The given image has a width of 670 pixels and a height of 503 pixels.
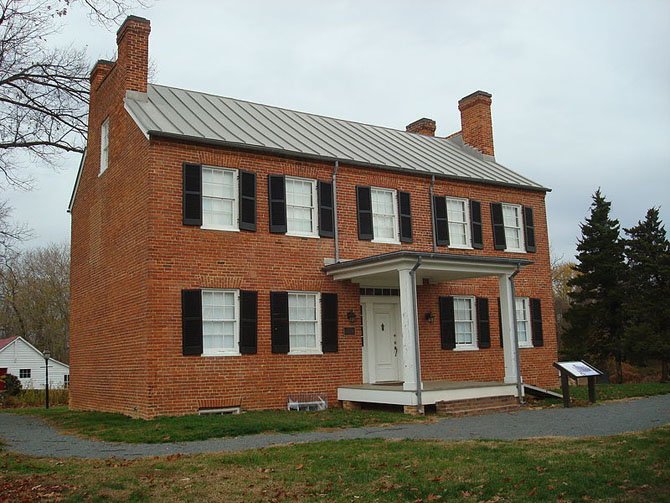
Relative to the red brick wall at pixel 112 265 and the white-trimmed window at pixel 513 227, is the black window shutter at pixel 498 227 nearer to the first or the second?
the white-trimmed window at pixel 513 227

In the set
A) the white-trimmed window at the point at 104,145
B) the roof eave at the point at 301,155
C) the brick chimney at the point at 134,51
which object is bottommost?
the roof eave at the point at 301,155

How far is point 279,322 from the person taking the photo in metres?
16.2

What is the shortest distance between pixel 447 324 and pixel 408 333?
403 cm

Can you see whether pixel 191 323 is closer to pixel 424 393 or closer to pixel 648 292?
pixel 424 393

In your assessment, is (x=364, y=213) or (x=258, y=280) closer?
(x=258, y=280)

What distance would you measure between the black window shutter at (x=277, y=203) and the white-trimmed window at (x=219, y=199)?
872 millimetres

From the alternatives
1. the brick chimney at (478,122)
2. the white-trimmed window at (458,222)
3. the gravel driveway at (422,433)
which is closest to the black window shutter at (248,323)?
the gravel driveway at (422,433)

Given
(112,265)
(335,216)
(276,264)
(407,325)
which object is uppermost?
(335,216)

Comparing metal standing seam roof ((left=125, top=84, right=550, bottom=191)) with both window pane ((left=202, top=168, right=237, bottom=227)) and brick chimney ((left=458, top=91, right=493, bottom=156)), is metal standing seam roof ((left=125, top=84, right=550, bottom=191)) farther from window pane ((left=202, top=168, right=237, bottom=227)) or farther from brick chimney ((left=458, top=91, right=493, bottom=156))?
window pane ((left=202, top=168, right=237, bottom=227))

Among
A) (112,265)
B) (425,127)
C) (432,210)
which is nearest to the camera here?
(112,265)

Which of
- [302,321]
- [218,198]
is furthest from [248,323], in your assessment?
[218,198]

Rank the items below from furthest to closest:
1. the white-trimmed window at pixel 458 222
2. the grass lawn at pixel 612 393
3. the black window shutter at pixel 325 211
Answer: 1. the white-trimmed window at pixel 458 222
2. the black window shutter at pixel 325 211
3. the grass lawn at pixel 612 393

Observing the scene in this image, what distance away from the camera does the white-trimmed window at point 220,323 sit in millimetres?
15375

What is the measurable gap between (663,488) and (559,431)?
15.3 feet
